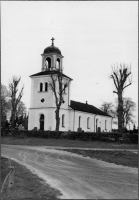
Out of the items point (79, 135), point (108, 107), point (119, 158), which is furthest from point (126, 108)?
point (119, 158)

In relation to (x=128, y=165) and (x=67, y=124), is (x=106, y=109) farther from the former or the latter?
(x=128, y=165)

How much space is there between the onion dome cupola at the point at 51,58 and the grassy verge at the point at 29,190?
34.1 m

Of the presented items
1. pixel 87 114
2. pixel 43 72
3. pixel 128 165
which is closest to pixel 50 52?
pixel 43 72

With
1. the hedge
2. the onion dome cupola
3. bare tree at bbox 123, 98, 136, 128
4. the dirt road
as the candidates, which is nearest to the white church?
the onion dome cupola

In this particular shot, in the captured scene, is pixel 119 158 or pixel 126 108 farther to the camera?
pixel 126 108

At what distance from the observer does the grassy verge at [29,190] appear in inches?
264

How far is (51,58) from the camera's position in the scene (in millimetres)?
42000

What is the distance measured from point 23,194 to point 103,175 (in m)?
4.34

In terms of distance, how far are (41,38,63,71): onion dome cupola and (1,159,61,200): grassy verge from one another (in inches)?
1344

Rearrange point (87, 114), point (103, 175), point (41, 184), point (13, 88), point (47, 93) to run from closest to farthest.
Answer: point (41, 184) < point (103, 175) < point (13, 88) < point (47, 93) < point (87, 114)

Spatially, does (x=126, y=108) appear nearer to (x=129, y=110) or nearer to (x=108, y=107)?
(x=129, y=110)

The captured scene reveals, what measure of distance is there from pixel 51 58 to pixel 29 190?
36.2 metres

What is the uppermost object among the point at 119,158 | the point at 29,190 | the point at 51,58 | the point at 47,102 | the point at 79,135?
the point at 51,58

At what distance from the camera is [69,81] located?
43312mm
